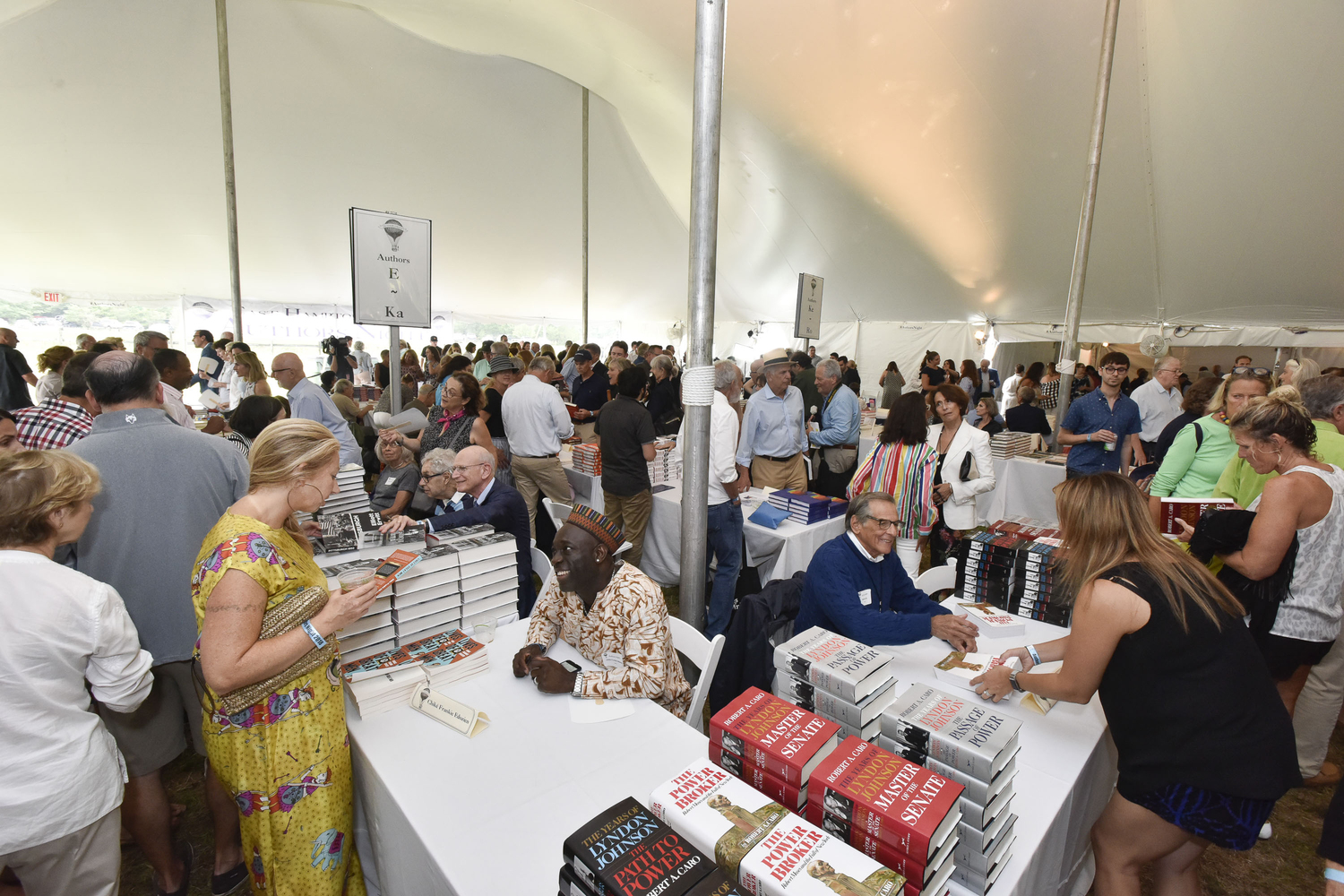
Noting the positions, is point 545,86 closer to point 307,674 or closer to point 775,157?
point 775,157

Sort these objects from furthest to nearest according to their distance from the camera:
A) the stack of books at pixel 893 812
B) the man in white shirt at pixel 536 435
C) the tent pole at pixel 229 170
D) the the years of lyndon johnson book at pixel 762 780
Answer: the tent pole at pixel 229 170 < the man in white shirt at pixel 536 435 < the the years of lyndon johnson book at pixel 762 780 < the stack of books at pixel 893 812

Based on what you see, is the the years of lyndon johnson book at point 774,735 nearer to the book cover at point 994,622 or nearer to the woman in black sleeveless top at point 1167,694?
the woman in black sleeveless top at point 1167,694

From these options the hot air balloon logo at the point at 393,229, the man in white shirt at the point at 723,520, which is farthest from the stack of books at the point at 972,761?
the hot air balloon logo at the point at 393,229

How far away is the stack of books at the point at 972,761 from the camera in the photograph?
3.91 ft

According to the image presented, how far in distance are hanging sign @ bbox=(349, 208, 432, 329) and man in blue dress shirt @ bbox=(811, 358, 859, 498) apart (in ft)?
10.2

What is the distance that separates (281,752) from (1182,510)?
3310 millimetres

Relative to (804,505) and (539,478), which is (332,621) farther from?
(539,478)

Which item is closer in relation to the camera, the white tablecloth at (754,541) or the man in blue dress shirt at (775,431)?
the white tablecloth at (754,541)

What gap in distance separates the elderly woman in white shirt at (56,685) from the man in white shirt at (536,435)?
2977 mm

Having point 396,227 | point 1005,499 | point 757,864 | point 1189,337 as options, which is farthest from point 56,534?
point 1189,337

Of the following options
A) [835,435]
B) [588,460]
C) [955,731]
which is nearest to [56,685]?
[955,731]

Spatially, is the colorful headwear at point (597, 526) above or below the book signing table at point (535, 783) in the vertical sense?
above

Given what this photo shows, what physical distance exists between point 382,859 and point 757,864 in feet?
4.02

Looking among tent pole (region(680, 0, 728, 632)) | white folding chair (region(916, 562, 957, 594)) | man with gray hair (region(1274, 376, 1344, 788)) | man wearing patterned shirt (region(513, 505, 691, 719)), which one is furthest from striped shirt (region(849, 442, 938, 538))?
man wearing patterned shirt (region(513, 505, 691, 719))
